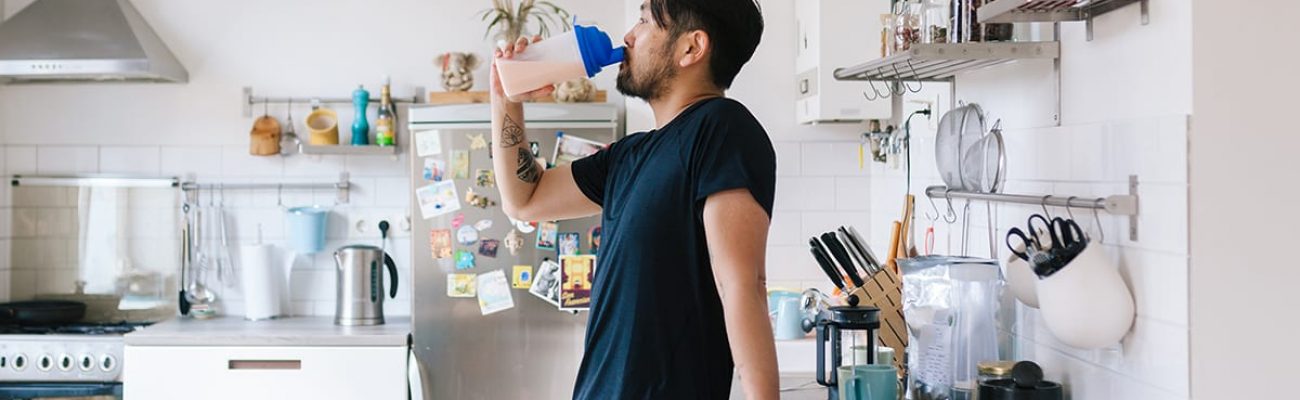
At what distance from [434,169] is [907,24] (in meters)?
1.85

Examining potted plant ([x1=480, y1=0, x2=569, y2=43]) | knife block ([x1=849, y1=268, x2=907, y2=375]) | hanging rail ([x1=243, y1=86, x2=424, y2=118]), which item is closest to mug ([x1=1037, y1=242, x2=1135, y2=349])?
knife block ([x1=849, y1=268, x2=907, y2=375])

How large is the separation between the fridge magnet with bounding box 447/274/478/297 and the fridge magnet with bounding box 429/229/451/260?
7 cm

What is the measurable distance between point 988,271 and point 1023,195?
0.15 meters

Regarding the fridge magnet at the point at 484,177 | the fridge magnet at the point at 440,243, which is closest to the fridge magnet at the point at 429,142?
the fridge magnet at the point at 484,177

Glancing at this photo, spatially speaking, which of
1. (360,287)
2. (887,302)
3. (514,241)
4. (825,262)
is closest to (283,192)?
(360,287)

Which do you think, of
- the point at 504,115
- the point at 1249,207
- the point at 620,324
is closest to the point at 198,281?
the point at 504,115

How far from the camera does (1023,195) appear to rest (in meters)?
2.26

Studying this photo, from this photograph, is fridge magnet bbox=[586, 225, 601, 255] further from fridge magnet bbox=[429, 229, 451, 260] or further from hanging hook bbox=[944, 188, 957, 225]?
hanging hook bbox=[944, 188, 957, 225]

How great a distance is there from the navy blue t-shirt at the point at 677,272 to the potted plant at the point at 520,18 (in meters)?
2.38

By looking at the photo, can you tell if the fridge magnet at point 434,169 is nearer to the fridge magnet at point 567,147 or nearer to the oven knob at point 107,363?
the fridge magnet at point 567,147

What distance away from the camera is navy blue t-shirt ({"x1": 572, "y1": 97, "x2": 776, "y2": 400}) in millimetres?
1736

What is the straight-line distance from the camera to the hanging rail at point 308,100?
4348 mm

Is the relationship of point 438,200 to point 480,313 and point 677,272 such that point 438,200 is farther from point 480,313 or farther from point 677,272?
point 677,272

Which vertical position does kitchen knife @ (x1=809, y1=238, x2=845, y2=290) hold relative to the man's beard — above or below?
below
